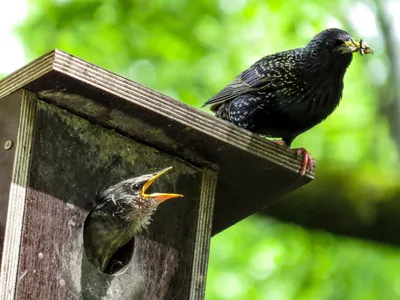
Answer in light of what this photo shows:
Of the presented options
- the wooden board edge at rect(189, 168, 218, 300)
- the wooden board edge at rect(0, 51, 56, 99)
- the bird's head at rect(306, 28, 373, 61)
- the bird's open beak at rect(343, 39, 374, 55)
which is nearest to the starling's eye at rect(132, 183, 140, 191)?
the wooden board edge at rect(189, 168, 218, 300)

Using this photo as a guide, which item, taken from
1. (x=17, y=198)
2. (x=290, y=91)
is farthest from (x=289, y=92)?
(x=17, y=198)

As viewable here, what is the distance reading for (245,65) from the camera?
31.0ft

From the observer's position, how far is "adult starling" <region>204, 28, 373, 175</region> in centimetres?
454

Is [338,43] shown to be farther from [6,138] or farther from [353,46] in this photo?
[6,138]

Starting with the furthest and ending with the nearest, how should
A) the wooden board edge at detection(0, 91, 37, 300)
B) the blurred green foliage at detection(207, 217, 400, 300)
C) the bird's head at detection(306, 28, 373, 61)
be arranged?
the blurred green foliage at detection(207, 217, 400, 300) → the bird's head at detection(306, 28, 373, 61) → the wooden board edge at detection(0, 91, 37, 300)

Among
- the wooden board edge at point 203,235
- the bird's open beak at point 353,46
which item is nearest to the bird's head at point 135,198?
the wooden board edge at point 203,235

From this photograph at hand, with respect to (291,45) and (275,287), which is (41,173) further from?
(291,45)

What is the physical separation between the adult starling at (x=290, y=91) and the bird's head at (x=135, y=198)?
3.61 feet

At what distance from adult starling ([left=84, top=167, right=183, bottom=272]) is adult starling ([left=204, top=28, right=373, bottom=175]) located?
1.11 m

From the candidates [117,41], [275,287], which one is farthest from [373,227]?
[117,41]

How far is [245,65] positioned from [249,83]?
482 centimetres

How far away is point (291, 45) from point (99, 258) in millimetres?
5907

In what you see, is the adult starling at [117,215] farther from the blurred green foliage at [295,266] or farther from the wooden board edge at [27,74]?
the blurred green foliage at [295,266]

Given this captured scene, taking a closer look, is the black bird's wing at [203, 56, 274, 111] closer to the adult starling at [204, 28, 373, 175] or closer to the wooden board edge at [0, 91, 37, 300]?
the adult starling at [204, 28, 373, 175]
